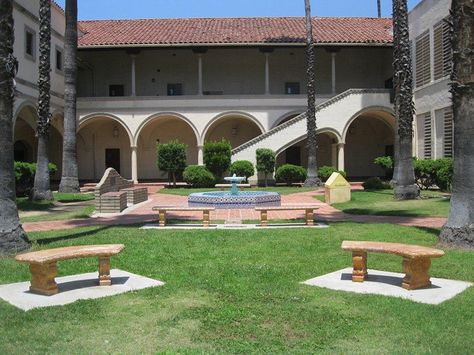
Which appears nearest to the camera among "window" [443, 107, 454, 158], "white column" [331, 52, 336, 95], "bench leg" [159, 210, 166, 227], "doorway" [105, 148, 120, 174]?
"bench leg" [159, 210, 166, 227]

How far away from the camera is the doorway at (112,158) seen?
34.8m

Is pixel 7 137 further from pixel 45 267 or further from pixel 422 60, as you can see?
pixel 422 60

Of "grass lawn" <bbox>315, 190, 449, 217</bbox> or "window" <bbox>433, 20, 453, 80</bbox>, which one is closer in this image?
"grass lawn" <bbox>315, 190, 449, 217</bbox>

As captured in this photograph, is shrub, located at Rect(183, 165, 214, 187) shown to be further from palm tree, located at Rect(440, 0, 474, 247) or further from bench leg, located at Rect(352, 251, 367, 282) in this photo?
bench leg, located at Rect(352, 251, 367, 282)

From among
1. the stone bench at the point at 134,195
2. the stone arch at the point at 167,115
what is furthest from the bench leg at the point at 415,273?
the stone arch at the point at 167,115

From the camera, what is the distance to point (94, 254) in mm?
6633

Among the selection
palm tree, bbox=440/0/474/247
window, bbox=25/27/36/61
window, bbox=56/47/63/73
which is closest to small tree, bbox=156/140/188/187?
window, bbox=25/27/36/61

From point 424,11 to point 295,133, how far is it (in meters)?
8.96

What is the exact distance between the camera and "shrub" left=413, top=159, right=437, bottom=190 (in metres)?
22.9

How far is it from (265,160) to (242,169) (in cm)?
142

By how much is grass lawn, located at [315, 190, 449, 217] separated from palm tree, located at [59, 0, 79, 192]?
443 inches

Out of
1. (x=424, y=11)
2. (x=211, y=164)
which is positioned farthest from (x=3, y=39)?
(x=424, y=11)

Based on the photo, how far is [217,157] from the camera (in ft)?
89.1

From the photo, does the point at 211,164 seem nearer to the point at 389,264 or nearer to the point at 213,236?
the point at 213,236
